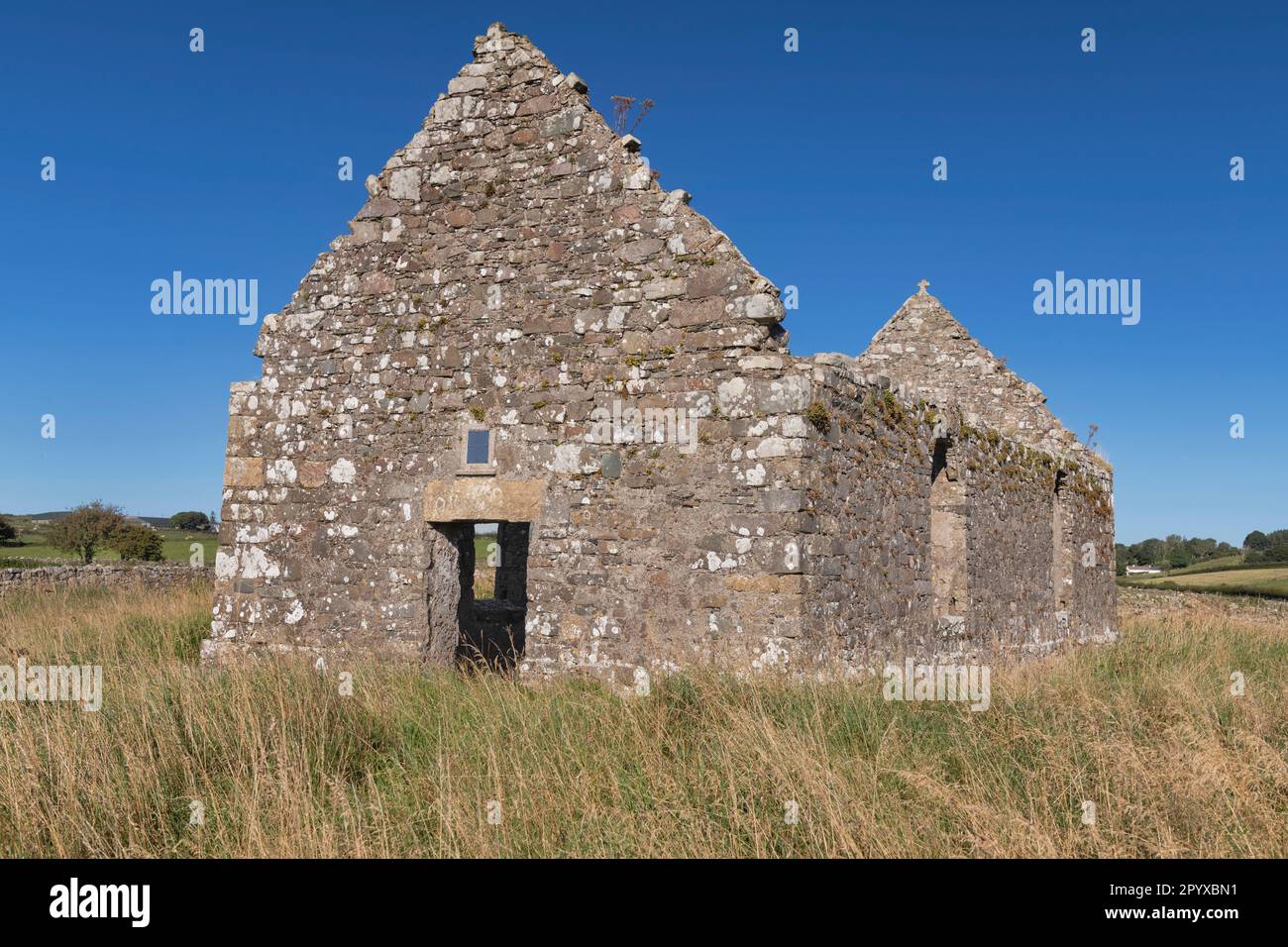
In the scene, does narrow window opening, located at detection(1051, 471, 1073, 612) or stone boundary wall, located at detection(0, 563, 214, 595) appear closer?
narrow window opening, located at detection(1051, 471, 1073, 612)

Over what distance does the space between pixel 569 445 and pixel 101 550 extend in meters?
39.1

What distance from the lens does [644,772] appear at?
522 centimetres

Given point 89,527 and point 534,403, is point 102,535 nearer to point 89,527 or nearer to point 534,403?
point 89,527

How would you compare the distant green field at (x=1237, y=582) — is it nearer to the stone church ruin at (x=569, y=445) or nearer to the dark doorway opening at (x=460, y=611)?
the stone church ruin at (x=569, y=445)

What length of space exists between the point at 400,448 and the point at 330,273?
2259 mm

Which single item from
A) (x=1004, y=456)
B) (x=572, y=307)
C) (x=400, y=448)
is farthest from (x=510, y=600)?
(x=1004, y=456)

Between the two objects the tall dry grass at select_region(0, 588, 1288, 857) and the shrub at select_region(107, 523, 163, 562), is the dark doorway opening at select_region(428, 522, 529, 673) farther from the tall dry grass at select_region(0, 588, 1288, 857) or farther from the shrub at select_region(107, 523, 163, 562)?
→ the shrub at select_region(107, 523, 163, 562)

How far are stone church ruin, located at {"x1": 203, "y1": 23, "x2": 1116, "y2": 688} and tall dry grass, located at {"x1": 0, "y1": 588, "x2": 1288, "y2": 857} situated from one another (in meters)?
1.27

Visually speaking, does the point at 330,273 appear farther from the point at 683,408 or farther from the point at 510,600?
the point at 510,600

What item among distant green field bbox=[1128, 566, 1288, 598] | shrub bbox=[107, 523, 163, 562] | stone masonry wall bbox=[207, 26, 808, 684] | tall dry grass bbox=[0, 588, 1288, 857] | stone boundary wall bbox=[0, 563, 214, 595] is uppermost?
stone masonry wall bbox=[207, 26, 808, 684]

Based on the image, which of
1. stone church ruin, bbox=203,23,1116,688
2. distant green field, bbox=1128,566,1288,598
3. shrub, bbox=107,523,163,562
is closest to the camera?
stone church ruin, bbox=203,23,1116,688

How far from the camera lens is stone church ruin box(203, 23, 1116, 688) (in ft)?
26.4

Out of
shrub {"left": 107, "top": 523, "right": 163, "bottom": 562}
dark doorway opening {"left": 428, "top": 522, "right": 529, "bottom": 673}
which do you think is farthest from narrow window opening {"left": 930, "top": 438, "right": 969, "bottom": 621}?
shrub {"left": 107, "top": 523, "right": 163, "bottom": 562}
